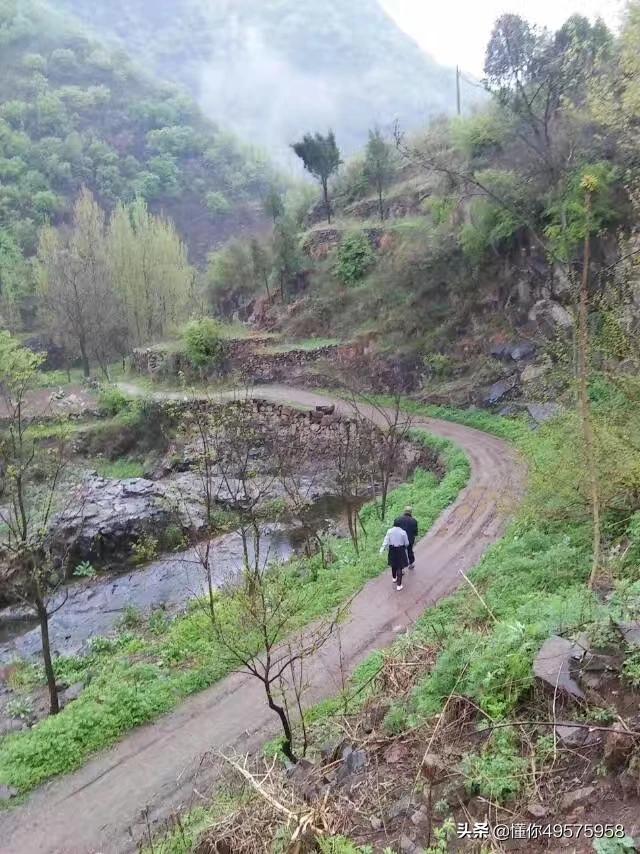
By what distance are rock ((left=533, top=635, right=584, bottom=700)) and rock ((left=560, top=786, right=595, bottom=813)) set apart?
A: 90cm

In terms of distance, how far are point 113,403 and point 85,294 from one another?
1235 centimetres

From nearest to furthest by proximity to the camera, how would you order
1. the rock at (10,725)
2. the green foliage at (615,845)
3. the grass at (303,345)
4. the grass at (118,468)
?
the green foliage at (615,845) < the rock at (10,725) < the grass at (118,468) < the grass at (303,345)

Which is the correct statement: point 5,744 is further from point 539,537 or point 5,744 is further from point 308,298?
point 308,298

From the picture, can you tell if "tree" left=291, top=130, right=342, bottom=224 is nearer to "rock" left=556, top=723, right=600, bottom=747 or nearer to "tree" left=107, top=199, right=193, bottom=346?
"tree" left=107, top=199, right=193, bottom=346

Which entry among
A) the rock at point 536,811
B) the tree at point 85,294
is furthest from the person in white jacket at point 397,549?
the tree at point 85,294

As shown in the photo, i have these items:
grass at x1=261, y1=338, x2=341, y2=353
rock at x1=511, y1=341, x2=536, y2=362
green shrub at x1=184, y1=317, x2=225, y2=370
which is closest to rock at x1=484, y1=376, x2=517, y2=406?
rock at x1=511, y1=341, x2=536, y2=362

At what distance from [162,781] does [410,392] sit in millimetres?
21118

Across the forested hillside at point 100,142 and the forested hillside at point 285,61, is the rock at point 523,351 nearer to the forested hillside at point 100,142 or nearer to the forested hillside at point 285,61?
the forested hillside at point 100,142

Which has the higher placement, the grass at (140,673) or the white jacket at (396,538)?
the white jacket at (396,538)

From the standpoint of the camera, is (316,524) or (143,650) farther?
(316,524)

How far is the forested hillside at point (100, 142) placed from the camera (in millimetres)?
77312

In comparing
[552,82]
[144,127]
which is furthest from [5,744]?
[144,127]

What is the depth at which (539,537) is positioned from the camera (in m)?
10.0

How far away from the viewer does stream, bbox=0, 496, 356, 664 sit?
14391 millimetres
